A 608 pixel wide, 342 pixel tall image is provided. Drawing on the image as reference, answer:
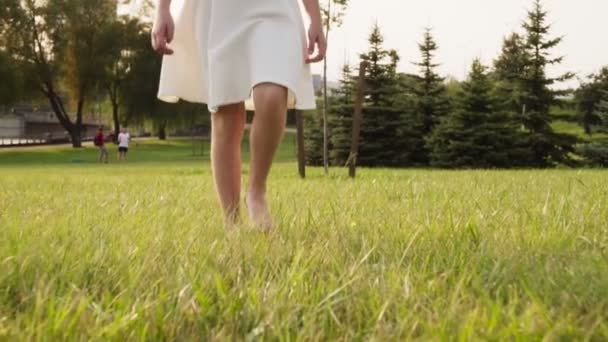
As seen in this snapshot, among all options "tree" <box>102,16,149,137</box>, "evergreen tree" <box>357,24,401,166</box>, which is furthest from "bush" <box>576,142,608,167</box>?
"tree" <box>102,16,149,137</box>

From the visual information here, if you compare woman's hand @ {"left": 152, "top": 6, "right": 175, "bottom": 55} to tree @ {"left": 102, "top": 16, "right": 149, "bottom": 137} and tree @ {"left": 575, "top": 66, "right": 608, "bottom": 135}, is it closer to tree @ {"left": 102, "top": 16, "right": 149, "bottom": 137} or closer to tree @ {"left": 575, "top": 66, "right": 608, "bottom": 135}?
tree @ {"left": 575, "top": 66, "right": 608, "bottom": 135}

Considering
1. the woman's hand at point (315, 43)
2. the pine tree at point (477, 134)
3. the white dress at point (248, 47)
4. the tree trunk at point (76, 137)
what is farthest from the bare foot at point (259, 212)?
the tree trunk at point (76, 137)

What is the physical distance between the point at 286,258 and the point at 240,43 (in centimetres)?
107

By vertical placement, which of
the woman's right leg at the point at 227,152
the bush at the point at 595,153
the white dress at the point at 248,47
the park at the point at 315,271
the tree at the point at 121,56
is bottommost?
the bush at the point at 595,153

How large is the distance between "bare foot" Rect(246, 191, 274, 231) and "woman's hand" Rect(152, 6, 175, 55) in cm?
71

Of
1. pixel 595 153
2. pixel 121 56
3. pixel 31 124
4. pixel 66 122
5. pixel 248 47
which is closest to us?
pixel 248 47

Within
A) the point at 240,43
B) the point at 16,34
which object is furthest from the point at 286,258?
the point at 16,34

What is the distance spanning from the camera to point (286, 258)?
6.70 ft

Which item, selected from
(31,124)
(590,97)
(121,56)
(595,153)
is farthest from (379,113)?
(31,124)

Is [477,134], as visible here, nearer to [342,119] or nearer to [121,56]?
[342,119]

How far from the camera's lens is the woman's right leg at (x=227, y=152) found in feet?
9.96

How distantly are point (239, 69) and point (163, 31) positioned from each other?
0.41 m

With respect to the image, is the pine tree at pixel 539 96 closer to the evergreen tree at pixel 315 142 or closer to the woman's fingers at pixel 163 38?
the evergreen tree at pixel 315 142

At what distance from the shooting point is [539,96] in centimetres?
3102
